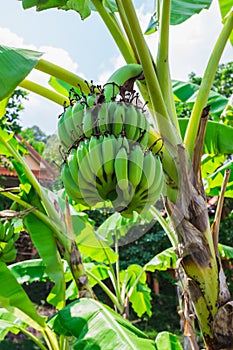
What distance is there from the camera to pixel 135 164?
580 mm

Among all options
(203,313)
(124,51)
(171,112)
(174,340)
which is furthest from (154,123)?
(174,340)

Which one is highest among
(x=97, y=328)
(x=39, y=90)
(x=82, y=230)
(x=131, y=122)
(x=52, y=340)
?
(x=39, y=90)

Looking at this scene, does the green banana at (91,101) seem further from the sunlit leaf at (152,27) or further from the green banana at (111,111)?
the sunlit leaf at (152,27)

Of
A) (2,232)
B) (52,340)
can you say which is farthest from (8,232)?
(52,340)

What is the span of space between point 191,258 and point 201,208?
0.35 ft

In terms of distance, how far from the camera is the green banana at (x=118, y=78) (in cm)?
62

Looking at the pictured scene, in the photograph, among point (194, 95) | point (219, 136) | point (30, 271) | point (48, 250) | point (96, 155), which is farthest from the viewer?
point (30, 271)

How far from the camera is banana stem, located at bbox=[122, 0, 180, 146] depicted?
0.77 meters

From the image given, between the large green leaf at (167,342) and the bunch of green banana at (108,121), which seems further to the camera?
the large green leaf at (167,342)

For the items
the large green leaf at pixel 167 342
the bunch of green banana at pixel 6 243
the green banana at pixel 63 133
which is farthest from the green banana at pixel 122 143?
the bunch of green banana at pixel 6 243

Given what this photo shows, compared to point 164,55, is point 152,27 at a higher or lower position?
higher

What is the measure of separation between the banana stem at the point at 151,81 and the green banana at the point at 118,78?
0.06 feet

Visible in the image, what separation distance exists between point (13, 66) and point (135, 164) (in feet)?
0.84

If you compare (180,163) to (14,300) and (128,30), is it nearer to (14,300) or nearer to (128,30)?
(128,30)
